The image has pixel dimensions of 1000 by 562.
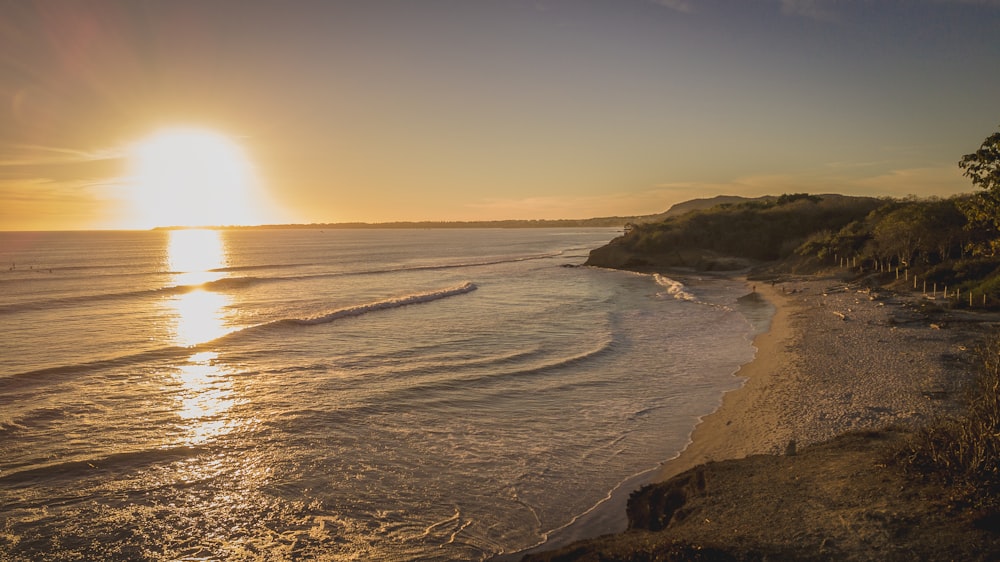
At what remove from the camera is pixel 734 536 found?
5.88 meters

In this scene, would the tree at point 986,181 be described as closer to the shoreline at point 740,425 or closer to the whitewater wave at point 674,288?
the shoreline at point 740,425

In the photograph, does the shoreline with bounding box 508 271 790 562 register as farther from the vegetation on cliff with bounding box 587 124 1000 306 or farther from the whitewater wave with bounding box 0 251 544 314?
the whitewater wave with bounding box 0 251 544 314

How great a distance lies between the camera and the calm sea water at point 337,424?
26.7 feet

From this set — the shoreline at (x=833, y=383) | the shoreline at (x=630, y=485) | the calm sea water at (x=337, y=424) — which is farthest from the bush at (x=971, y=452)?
the calm sea water at (x=337, y=424)

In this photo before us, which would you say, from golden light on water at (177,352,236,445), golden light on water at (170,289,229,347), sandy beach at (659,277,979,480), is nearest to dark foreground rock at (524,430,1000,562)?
sandy beach at (659,277,979,480)

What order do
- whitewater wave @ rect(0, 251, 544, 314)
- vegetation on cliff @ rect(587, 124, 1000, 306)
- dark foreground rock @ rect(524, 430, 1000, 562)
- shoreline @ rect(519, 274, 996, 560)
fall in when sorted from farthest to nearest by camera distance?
whitewater wave @ rect(0, 251, 544, 314) → vegetation on cliff @ rect(587, 124, 1000, 306) → shoreline @ rect(519, 274, 996, 560) → dark foreground rock @ rect(524, 430, 1000, 562)

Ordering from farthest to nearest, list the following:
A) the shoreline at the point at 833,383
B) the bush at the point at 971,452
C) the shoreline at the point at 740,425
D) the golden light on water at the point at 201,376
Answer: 1. the golden light on water at the point at 201,376
2. the shoreline at the point at 833,383
3. the shoreline at the point at 740,425
4. the bush at the point at 971,452

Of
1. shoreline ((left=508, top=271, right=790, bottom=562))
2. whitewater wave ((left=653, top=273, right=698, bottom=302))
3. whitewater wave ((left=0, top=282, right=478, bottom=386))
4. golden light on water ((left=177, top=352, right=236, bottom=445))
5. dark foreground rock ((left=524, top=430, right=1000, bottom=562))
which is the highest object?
dark foreground rock ((left=524, top=430, right=1000, bottom=562))

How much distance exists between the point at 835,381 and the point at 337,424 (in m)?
11.9

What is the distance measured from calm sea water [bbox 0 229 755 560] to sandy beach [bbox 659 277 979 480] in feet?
3.10

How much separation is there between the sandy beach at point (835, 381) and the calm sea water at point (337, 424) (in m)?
0.95

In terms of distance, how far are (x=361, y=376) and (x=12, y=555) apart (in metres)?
10.0

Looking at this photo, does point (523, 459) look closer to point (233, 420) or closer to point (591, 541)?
point (591, 541)

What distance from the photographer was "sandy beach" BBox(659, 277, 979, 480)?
34.7 feet
